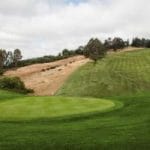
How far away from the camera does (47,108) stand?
3095 cm

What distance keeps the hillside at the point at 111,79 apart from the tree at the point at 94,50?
210 centimetres

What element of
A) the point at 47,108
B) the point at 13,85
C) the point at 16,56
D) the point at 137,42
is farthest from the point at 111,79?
the point at 137,42

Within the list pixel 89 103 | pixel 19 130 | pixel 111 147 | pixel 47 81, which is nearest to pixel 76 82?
pixel 47 81

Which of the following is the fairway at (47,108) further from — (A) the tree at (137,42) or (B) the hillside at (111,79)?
(A) the tree at (137,42)

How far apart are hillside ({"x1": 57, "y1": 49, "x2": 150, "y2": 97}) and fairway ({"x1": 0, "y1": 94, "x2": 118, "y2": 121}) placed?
29.3 metres

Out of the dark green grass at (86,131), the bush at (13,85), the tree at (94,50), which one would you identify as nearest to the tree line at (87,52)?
the tree at (94,50)

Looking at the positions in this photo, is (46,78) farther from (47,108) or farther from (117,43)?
(117,43)

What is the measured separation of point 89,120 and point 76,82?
168 feet

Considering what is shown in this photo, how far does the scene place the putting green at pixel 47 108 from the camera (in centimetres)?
2805

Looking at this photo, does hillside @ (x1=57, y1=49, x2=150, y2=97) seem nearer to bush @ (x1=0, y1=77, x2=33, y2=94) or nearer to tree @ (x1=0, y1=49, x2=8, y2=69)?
bush @ (x1=0, y1=77, x2=33, y2=94)

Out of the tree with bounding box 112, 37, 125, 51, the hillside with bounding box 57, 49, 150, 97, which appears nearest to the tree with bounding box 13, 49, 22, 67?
the tree with bounding box 112, 37, 125, 51

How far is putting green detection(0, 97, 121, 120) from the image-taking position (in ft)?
92.0

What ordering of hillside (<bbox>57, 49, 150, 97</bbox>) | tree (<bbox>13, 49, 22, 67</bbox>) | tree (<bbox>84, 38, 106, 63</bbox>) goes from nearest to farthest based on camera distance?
hillside (<bbox>57, 49, 150, 97</bbox>) < tree (<bbox>84, 38, 106, 63</bbox>) < tree (<bbox>13, 49, 22, 67</bbox>)

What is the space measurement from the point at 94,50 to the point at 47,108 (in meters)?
78.6
